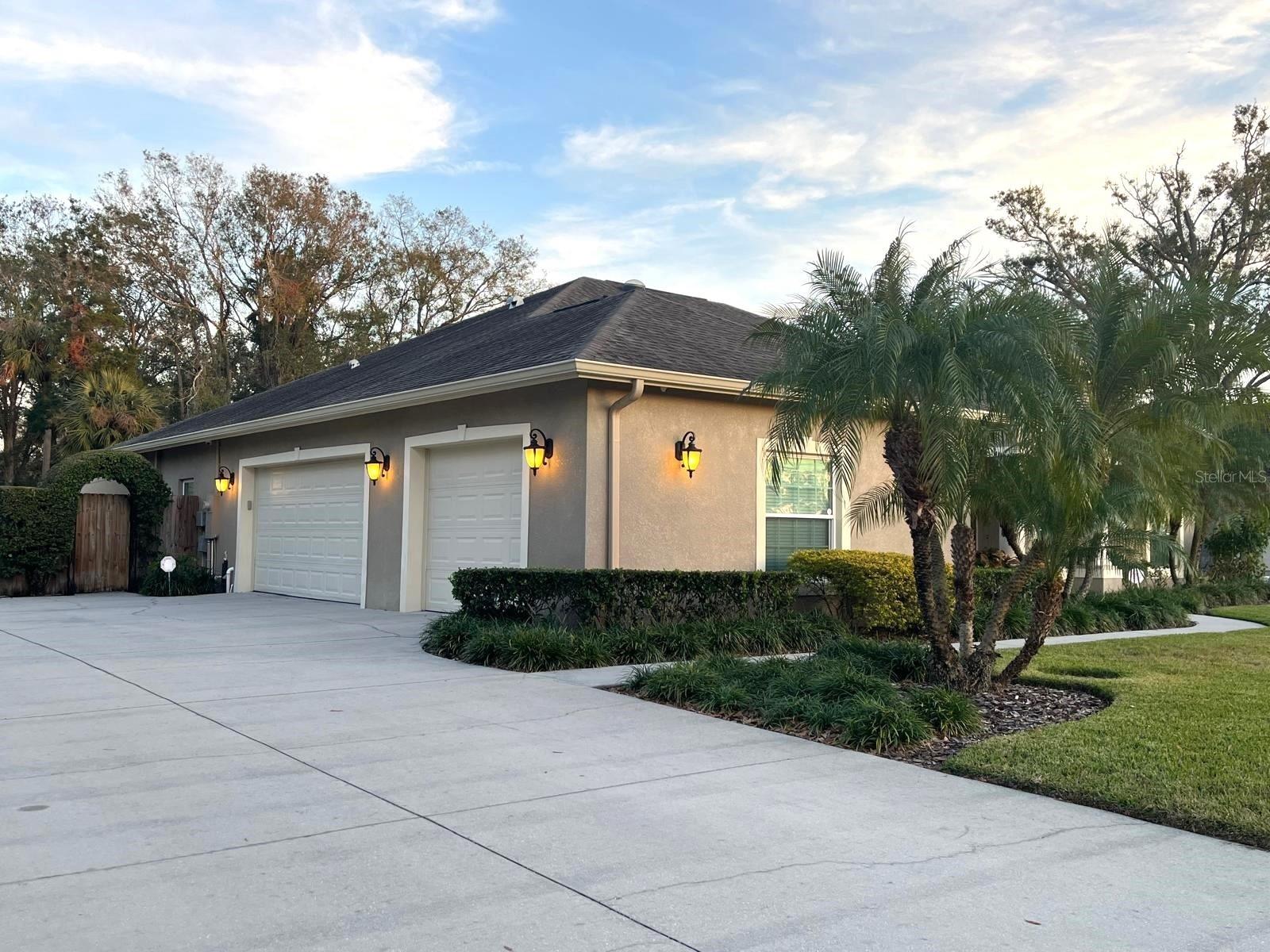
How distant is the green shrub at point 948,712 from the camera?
6855mm

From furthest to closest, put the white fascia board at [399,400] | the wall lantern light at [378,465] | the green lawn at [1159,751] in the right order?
the wall lantern light at [378,465] < the white fascia board at [399,400] < the green lawn at [1159,751]

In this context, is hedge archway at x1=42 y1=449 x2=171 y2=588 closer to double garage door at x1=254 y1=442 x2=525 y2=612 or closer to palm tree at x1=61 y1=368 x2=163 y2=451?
double garage door at x1=254 y1=442 x2=525 y2=612

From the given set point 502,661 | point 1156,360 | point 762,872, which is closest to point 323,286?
point 502,661

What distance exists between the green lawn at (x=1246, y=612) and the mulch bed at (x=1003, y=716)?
28.6ft

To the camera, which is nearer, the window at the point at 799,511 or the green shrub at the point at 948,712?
the green shrub at the point at 948,712

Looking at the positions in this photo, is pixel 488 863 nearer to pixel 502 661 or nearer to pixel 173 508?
pixel 502 661

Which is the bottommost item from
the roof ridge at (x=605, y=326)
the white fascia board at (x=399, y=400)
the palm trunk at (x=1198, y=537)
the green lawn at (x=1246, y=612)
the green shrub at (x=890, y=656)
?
the green lawn at (x=1246, y=612)

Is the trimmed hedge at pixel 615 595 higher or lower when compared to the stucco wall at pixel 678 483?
lower

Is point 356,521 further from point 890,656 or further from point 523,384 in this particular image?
point 890,656

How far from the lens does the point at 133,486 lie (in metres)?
19.3

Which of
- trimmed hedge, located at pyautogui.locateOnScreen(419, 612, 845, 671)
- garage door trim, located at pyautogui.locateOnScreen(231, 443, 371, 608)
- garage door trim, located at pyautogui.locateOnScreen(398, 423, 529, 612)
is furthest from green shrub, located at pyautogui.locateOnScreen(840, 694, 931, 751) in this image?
garage door trim, located at pyautogui.locateOnScreen(231, 443, 371, 608)

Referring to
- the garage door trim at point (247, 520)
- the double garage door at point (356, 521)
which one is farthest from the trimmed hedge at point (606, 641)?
the garage door trim at point (247, 520)

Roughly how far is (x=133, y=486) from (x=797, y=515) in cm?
1306

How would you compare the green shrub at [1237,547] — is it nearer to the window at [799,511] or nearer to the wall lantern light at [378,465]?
the window at [799,511]
